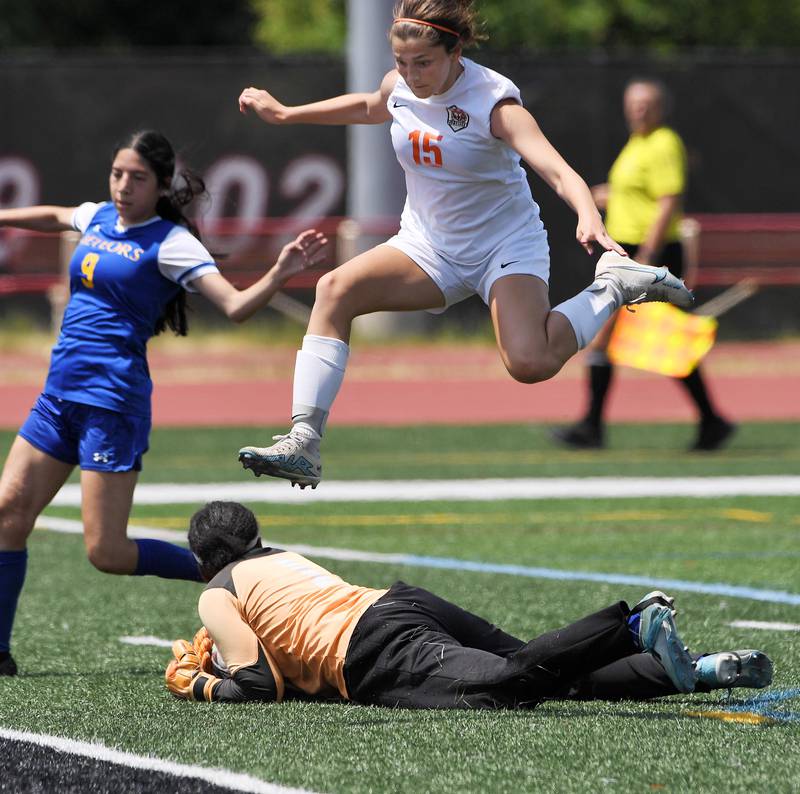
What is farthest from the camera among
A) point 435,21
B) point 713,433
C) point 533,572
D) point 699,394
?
point 713,433

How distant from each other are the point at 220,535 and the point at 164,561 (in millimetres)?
804

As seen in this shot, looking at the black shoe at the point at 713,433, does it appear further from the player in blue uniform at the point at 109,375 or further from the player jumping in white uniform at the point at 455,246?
the player in blue uniform at the point at 109,375

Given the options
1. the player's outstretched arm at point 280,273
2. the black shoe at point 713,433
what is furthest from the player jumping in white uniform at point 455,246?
the black shoe at point 713,433

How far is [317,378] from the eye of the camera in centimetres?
640

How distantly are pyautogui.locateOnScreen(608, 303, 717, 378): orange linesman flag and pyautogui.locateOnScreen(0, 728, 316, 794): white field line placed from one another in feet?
27.6

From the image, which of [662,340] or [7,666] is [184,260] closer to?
[7,666]

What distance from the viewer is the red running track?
1750 centimetres

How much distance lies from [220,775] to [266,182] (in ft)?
60.1

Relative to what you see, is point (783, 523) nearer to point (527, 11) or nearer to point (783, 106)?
point (783, 106)

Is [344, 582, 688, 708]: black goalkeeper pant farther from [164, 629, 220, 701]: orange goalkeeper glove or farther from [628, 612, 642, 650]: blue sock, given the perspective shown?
[164, 629, 220, 701]: orange goalkeeper glove

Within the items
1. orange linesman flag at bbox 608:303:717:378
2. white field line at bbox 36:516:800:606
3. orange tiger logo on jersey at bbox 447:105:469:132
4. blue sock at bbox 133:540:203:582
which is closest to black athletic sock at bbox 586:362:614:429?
orange linesman flag at bbox 608:303:717:378

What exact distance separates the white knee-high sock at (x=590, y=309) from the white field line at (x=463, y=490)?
5589mm

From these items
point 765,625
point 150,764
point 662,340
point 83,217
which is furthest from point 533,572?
point 662,340

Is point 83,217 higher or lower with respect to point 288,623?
higher
